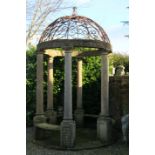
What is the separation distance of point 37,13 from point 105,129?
14.2 feet

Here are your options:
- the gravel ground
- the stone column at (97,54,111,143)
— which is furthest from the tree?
the gravel ground

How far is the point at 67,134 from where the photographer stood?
281 inches

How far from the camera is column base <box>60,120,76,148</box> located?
7.11 m

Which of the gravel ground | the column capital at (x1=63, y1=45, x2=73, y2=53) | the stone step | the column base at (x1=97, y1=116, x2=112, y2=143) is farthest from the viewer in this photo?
the column base at (x1=97, y1=116, x2=112, y2=143)

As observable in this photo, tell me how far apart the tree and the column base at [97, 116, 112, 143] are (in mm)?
3562

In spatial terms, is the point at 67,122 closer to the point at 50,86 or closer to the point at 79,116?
the point at 50,86

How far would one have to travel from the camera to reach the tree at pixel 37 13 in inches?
349

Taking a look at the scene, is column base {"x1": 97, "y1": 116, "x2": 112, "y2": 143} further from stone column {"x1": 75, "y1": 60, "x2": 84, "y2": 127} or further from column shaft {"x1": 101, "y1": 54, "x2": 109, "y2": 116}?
stone column {"x1": 75, "y1": 60, "x2": 84, "y2": 127}

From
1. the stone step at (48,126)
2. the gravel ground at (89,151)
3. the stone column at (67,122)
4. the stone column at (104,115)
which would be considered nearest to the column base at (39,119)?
the stone step at (48,126)

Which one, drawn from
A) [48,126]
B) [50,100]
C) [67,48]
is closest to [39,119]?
[48,126]
